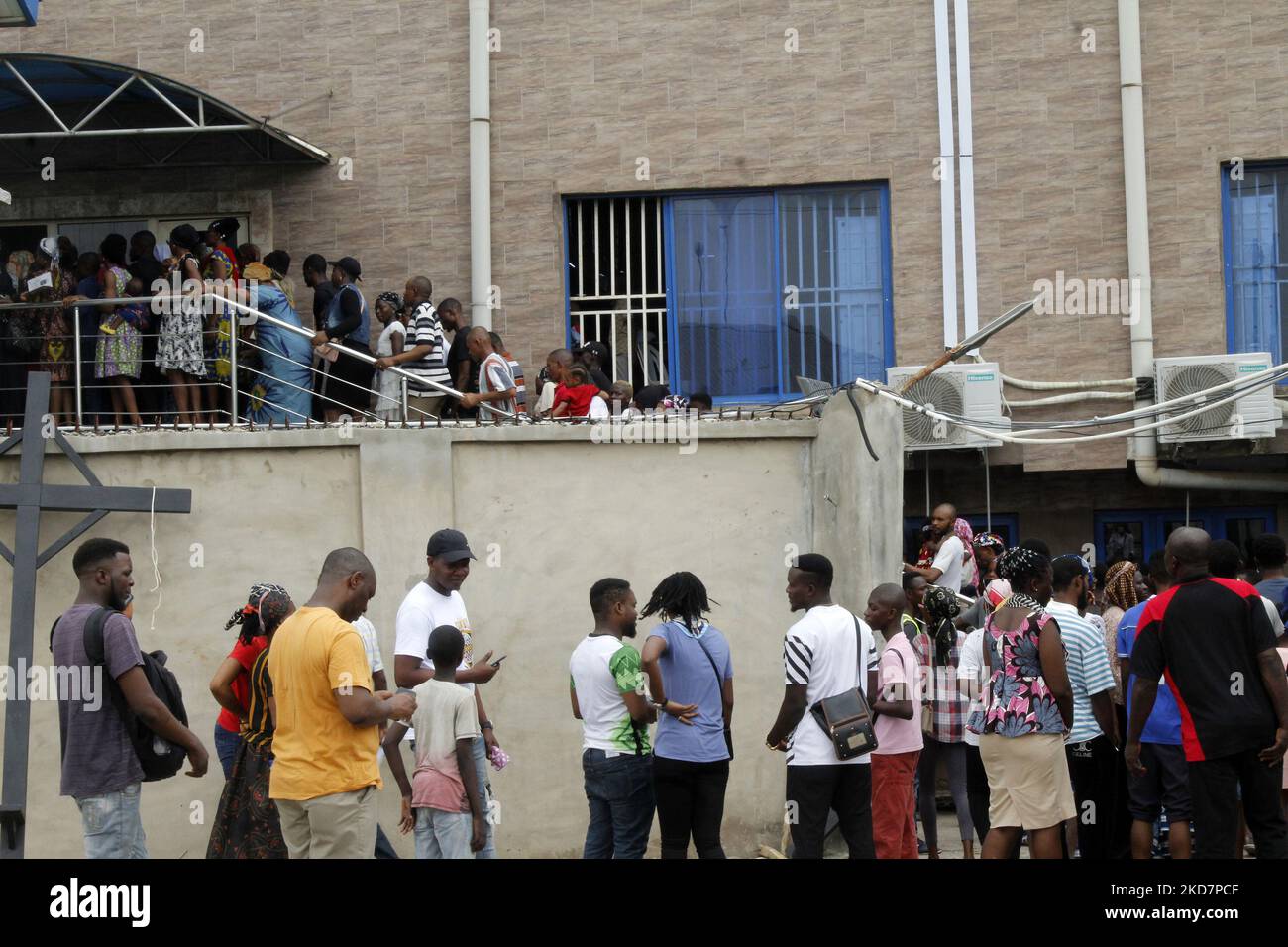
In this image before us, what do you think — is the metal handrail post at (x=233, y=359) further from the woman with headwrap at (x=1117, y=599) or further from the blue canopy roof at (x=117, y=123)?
the woman with headwrap at (x=1117, y=599)

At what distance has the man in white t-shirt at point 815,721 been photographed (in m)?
8.63

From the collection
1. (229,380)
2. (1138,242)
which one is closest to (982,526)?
(1138,242)

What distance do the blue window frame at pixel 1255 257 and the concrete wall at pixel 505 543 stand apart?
510 centimetres

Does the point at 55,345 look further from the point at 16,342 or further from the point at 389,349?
the point at 389,349

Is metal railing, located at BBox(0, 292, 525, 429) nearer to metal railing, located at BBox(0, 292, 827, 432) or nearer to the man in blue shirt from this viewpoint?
metal railing, located at BBox(0, 292, 827, 432)

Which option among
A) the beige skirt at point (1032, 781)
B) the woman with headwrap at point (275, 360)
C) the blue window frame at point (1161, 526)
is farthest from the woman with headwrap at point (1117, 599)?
the woman with headwrap at point (275, 360)

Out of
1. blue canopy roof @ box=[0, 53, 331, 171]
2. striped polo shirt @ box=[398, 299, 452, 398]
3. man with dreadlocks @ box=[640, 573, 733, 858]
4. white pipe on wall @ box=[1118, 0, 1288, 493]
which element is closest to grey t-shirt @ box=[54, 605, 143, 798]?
man with dreadlocks @ box=[640, 573, 733, 858]

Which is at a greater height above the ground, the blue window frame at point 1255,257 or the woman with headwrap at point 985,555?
the blue window frame at point 1255,257

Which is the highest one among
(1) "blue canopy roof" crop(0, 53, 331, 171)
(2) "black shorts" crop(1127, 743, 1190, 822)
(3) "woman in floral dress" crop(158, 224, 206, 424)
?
(1) "blue canopy roof" crop(0, 53, 331, 171)

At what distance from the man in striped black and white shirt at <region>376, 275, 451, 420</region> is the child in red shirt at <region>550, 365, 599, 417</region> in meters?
1.13

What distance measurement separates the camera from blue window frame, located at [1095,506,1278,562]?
14.9m

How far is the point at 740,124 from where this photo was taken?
14.8m

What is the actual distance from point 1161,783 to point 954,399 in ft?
17.1
